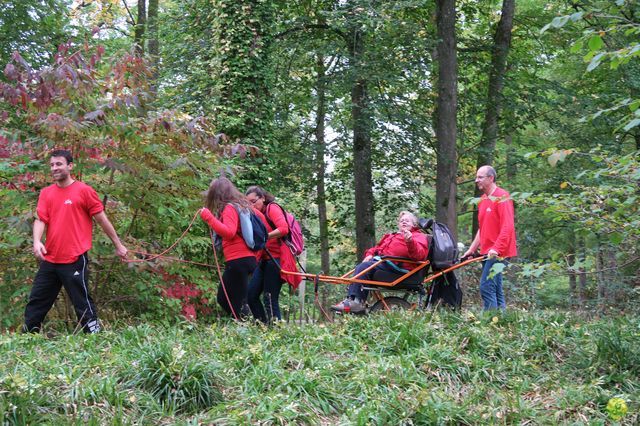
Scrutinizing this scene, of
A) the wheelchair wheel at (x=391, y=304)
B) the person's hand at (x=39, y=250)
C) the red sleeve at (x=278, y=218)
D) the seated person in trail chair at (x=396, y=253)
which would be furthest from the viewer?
the wheelchair wheel at (x=391, y=304)

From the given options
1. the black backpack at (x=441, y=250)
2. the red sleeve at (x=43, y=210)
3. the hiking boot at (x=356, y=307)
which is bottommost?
the hiking boot at (x=356, y=307)

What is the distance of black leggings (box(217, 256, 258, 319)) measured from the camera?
7.50 m

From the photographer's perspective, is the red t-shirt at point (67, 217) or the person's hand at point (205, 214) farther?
the person's hand at point (205, 214)

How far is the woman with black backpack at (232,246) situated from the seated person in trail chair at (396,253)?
4.32ft

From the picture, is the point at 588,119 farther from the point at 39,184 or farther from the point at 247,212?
the point at 39,184

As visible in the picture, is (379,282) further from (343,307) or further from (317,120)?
(317,120)

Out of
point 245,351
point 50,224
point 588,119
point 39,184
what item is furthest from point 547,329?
point 39,184

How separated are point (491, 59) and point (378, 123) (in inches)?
135

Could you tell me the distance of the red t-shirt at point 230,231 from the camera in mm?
7169

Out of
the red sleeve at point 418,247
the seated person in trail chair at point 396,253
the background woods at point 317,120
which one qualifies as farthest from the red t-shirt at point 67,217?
the red sleeve at point 418,247

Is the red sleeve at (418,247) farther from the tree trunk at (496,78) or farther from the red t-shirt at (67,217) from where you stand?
the tree trunk at (496,78)

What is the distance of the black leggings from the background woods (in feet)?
2.40

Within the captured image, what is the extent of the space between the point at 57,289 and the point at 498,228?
4757 millimetres

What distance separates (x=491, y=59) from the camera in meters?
17.0
